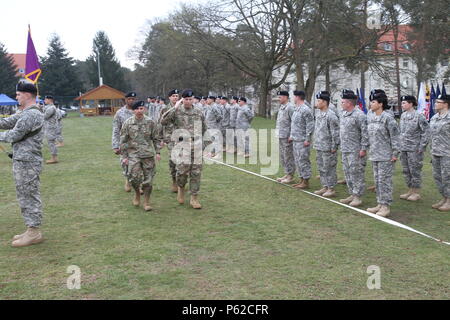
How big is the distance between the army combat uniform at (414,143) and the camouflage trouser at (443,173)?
0.50 m

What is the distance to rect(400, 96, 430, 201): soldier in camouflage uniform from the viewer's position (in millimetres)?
8344

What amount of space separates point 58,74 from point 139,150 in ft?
193

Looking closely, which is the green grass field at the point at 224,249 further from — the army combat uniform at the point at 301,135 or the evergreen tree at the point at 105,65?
the evergreen tree at the point at 105,65

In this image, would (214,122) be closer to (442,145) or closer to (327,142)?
(327,142)

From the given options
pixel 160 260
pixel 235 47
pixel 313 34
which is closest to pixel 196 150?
pixel 160 260

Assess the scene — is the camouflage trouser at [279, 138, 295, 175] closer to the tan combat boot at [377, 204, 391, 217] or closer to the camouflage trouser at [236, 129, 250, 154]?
the tan combat boot at [377, 204, 391, 217]

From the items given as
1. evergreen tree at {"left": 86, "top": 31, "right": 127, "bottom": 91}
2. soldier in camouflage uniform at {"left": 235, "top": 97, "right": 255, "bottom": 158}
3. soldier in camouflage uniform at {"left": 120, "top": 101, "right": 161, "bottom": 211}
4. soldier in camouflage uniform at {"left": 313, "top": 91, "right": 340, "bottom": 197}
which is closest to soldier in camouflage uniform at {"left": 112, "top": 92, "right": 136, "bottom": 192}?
soldier in camouflage uniform at {"left": 120, "top": 101, "right": 161, "bottom": 211}

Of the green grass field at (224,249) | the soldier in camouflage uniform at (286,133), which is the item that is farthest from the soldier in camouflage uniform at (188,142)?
the soldier in camouflage uniform at (286,133)

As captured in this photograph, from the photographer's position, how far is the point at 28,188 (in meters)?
5.73

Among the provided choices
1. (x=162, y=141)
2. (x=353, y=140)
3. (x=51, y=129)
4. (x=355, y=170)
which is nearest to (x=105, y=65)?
(x=51, y=129)

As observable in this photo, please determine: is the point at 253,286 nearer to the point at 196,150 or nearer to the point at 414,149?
the point at 196,150

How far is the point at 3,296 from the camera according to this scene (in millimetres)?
4250

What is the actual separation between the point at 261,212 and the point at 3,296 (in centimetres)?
432
